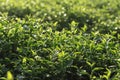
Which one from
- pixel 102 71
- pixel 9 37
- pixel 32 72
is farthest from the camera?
pixel 9 37

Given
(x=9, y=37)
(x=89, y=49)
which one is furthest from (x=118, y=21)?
(x=9, y=37)

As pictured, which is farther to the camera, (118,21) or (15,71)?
(118,21)

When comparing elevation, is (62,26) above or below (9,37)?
above

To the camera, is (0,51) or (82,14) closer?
(0,51)

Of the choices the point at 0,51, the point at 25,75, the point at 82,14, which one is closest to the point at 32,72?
the point at 25,75

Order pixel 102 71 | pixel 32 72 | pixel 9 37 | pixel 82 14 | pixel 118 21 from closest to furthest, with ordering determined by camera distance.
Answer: pixel 32 72 < pixel 102 71 < pixel 9 37 < pixel 118 21 < pixel 82 14

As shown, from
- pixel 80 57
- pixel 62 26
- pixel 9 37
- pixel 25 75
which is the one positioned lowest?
pixel 25 75

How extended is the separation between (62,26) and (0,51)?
2.37 metres

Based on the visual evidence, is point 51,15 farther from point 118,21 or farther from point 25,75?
point 25,75

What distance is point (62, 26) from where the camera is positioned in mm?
6602

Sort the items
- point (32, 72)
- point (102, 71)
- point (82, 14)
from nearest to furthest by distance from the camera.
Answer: point (32, 72) → point (102, 71) → point (82, 14)

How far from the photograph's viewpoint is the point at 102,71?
14.0 ft

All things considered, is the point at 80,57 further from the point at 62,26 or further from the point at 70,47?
the point at 62,26

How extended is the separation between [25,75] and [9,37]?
2.50 feet
